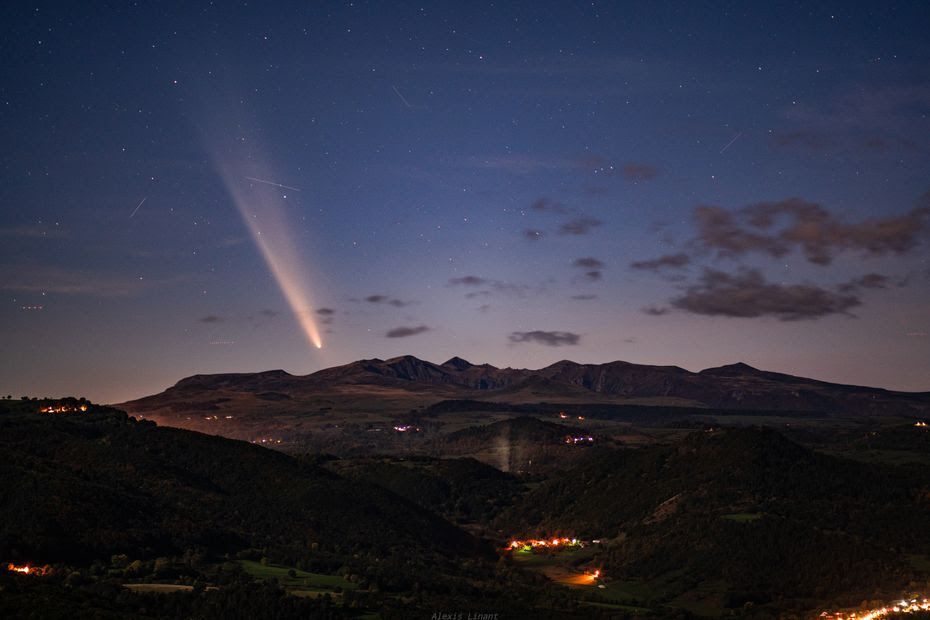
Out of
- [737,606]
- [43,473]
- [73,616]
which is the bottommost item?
[737,606]

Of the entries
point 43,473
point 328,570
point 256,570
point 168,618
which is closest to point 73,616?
point 168,618

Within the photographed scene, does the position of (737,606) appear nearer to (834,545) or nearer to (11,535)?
(834,545)

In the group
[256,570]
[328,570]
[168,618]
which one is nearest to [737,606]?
[328,570]

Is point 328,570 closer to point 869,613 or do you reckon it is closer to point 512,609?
point 512,609

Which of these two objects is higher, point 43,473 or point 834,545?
point 43,473

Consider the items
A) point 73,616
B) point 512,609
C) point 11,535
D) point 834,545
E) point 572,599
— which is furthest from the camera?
point 834,545

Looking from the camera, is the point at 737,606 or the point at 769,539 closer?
the point at 737,606

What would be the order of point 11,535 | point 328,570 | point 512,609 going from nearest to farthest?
1. point 512,609
2. point 11,535
3. point 328,570
